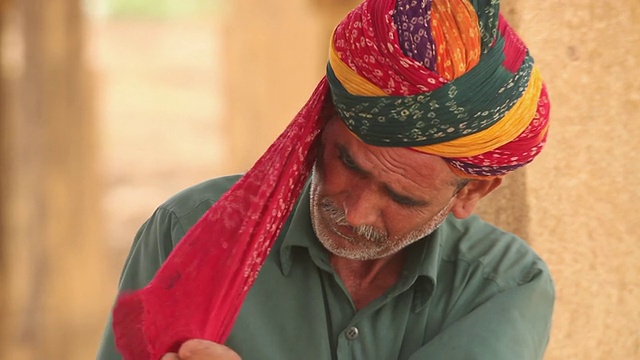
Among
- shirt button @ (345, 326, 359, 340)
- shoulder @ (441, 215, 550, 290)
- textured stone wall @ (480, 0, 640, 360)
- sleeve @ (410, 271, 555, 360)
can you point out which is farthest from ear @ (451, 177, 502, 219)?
textured stone wall @ (480, 0, 640, 360)

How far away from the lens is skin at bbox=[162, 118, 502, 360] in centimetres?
312

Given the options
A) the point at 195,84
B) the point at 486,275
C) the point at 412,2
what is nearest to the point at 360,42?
the point at 412,2

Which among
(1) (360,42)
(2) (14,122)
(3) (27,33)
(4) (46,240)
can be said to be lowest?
(4) (46,240)

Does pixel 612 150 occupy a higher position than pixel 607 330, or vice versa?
pixel 612 150

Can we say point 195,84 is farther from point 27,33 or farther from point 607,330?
point 607,330

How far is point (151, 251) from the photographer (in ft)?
10.8

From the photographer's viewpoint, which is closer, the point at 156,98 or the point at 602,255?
the point at 602,255

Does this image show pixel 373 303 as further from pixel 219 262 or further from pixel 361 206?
pixel 219 262

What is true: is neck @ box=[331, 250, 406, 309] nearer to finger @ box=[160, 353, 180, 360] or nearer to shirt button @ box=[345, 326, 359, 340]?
shirt button @ box=[345, 326, 359, 340]

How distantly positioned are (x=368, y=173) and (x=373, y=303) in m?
0.34

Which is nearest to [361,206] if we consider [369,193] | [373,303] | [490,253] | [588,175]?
[369,193]

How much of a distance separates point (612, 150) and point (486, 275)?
2.56 ft

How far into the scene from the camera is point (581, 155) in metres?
3.85

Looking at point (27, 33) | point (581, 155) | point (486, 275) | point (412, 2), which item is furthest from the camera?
point (27, 33)
